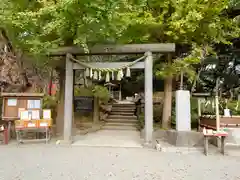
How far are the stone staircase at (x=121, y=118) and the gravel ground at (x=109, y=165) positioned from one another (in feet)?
15.8

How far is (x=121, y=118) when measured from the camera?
472 inches

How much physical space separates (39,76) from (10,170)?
8619 mm

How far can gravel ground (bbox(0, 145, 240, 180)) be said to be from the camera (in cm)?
379

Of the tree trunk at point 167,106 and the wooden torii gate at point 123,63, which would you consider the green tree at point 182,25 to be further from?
the tree trunk at point 167,106

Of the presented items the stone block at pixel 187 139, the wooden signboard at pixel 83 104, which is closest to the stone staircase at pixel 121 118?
the wooden signboard at pixel 83 104

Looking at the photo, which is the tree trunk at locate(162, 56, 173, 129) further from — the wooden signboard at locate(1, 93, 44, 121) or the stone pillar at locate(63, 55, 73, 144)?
the wooden signboard at locate(1, 93, 44, 121)

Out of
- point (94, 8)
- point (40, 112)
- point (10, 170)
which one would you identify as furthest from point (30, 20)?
point (10, 170)

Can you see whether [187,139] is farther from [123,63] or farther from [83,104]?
[83,104]

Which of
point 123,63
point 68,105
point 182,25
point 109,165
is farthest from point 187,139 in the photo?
point 68,105

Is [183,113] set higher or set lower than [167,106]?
lower

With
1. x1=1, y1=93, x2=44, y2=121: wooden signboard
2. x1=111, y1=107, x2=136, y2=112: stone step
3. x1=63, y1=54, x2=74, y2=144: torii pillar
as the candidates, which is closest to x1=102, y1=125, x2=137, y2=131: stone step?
x1=111, y1=107, x2=136, y2=112: stone step

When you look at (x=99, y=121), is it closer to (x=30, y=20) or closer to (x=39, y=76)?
(x=39, y=76)

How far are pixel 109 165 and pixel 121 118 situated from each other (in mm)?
7499

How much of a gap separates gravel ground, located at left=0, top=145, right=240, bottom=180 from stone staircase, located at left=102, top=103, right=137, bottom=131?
4.82 metres
